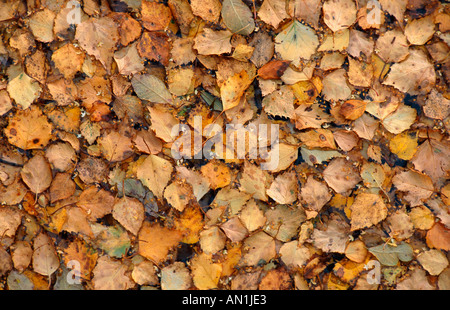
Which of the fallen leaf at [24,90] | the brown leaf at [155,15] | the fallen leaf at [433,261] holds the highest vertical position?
the brown leaf at [155,15]

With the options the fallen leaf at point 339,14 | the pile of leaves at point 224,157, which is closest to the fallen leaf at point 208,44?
the pile of leaves at point 224,157

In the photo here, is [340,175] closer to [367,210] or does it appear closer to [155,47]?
[367,210]

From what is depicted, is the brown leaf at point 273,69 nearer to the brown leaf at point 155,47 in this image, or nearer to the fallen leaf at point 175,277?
the brown leaf at point 155,47

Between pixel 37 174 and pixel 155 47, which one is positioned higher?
pixel 155 47

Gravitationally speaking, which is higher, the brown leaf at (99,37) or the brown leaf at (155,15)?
the brown leaf at (155,15)

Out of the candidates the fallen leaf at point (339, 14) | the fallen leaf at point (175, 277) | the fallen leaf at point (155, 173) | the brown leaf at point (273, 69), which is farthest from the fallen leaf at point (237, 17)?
the fallen leaf at point (175, 277)

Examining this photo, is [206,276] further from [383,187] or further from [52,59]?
[52,59]

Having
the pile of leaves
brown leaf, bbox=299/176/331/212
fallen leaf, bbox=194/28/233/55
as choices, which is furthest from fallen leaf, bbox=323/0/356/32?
brown leaf, bbox=299/176/331/212

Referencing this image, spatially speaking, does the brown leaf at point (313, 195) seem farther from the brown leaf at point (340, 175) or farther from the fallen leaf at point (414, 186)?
the fallen leaf at point (414, 186)

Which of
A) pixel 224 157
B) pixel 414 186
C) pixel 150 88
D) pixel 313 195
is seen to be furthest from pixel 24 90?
pixel 414 186
